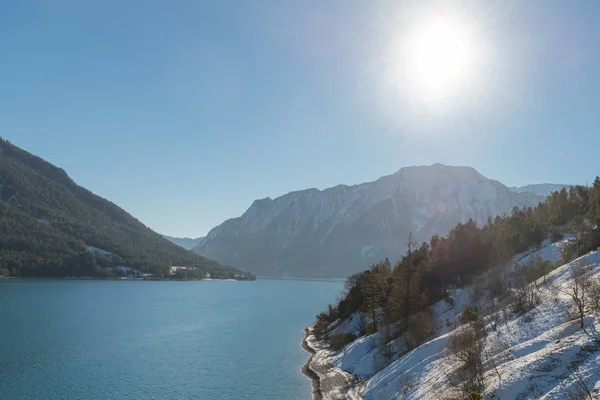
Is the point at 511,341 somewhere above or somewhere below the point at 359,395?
above

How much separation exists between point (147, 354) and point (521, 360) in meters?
55.5

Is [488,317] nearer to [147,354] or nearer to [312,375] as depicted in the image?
[312,375]

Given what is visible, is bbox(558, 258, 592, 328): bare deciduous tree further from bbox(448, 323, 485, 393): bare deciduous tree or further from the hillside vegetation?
bbox(448, 323, 485, 393): bare deciduous tree

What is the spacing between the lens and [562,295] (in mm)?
34719

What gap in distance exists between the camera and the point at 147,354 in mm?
65438

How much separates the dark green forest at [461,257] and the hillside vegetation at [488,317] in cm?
18

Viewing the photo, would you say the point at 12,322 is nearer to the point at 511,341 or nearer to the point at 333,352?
the point at 333,352

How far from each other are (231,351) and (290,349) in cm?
1000

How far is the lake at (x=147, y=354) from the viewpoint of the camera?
4778 centimetres

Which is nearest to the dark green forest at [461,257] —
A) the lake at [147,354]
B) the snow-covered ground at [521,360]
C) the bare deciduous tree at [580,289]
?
the snow-covered ground at [521,360]

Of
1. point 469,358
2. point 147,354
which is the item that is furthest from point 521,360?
point 147,354

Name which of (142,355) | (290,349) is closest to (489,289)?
(290,349)

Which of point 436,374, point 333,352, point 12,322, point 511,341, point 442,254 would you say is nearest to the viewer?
point 511,341

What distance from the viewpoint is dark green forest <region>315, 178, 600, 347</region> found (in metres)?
55.2
